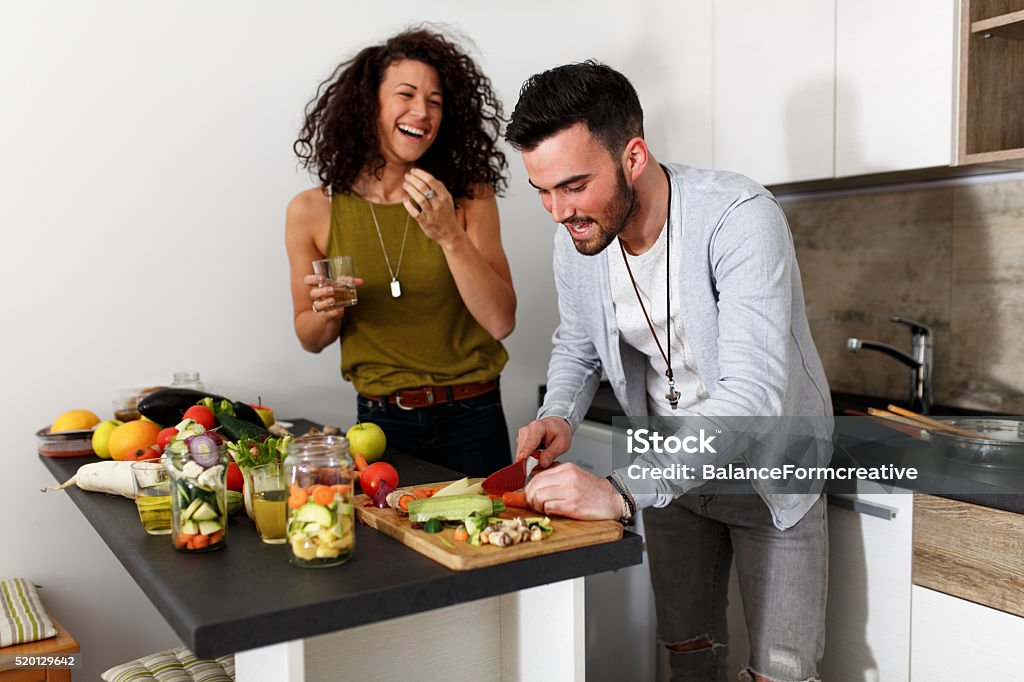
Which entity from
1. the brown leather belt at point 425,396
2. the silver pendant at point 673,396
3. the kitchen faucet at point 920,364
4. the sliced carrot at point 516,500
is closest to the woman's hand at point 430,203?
the brown leather belt at point 425,396

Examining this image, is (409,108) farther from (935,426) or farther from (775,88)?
(935,426)

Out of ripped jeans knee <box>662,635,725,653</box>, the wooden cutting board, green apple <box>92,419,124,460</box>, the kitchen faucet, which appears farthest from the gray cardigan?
green apple <box>92,419,124,460</box>

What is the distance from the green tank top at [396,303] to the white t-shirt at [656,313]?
52 cm

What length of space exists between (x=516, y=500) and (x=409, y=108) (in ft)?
3.55

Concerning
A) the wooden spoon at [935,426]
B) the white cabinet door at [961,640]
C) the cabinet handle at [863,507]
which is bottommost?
the white cabinet door at [961,640]

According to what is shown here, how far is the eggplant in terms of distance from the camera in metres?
1.97

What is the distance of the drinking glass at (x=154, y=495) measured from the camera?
4.35 ft

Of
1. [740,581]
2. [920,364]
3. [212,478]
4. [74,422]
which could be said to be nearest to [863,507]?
[740,581]

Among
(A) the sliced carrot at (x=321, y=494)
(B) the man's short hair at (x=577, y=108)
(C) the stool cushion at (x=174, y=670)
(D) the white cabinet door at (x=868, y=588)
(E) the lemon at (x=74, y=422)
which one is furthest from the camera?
(E) the lemon at (x=74, y=422)

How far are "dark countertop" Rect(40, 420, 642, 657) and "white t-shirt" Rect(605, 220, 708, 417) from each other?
52 centimetres

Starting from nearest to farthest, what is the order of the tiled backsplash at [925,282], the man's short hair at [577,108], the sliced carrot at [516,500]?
the sliced carrot at [516,500], the man's short hair at [577,108], the tiled backsplash at [925,282]

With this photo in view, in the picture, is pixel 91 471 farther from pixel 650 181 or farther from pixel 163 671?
pixel 650 181

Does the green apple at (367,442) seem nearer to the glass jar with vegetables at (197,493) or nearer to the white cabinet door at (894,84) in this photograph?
the glass jar with vegetables at (197,493)

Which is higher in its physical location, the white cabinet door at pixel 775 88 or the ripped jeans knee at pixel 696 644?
the white cabinet door at pixel 775 88
